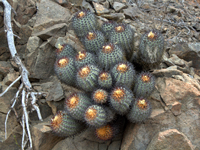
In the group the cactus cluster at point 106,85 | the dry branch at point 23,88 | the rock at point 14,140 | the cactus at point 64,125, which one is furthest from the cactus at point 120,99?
the rock at point 14,140

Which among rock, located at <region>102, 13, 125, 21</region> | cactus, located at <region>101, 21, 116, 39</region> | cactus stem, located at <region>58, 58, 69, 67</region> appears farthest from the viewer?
rock, located at <region>102, 13, 125, 21</region>

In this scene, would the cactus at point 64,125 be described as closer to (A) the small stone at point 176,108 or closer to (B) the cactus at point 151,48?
(A) the small stone at point 176,108

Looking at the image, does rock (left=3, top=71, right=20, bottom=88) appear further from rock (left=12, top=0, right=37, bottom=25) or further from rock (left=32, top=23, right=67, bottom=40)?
rock (left=12, top=0, right=37, bottom=25)

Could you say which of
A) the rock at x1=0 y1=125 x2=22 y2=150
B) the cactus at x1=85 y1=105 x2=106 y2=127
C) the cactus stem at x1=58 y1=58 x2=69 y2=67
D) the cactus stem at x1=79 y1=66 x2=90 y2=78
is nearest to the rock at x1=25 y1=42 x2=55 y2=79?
the cactus stem at x1=58 y1=58 x2=69 y2=67

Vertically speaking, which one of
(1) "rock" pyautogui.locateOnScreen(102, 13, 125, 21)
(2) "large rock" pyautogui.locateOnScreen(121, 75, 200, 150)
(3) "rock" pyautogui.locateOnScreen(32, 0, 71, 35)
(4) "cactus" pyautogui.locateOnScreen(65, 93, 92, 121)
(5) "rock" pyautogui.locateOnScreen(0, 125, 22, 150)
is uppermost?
(3) "rock" pyautogui.locateOnScreen(32, 0, 71, 35)

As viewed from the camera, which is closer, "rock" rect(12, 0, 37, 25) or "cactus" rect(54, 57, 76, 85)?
"cactus" rect(54, 57, 76, 85)

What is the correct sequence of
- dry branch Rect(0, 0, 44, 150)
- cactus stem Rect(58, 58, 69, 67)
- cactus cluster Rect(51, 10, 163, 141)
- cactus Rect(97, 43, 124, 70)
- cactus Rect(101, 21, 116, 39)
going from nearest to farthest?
cactus cluster Rect(51, 10, 163, 141), cactus Rect(97, 43, 124, 70), cactus stem Rect(58, 58, 69, 67), dry branch Rect(0, 0, 44, 150), cactus Rect(101, 21, 116, 39)

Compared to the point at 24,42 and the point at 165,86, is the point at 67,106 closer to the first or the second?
the point at 165,86

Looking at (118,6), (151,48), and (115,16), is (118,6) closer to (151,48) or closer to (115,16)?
(115,16)
